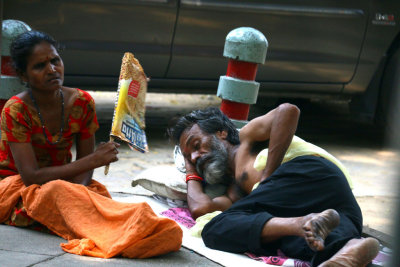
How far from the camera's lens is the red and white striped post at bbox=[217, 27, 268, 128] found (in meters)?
4.10

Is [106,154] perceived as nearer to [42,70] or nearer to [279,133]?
[42,70]

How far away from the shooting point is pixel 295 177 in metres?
3.19

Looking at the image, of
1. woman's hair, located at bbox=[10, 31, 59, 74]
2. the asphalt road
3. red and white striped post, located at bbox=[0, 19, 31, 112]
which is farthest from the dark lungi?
red and white striped post, located at bbox=[0, 19, 31, 112]

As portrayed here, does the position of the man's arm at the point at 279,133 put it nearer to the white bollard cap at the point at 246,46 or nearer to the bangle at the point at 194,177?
the bangle at the point at 194,177

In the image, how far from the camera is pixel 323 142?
656 centimetres

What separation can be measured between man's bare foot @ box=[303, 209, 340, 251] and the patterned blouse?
1.36m

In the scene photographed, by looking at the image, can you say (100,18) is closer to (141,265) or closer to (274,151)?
(274,151)

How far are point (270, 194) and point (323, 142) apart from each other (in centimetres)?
352

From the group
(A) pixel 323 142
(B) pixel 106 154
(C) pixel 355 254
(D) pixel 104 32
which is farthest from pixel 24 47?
(A) pixel 323 142

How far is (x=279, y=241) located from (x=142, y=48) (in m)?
2.84

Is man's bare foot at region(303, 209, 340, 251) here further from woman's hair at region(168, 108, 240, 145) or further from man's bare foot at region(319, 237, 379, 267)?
woman's hair at region(168, 108, 240, 145)

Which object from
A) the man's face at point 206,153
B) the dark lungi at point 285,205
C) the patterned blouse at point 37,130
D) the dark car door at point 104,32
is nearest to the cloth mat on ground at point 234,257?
the dark lungi at point 285,205

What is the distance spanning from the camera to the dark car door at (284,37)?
18.1ft

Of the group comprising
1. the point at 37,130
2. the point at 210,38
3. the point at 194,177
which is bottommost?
the point at 194,177
